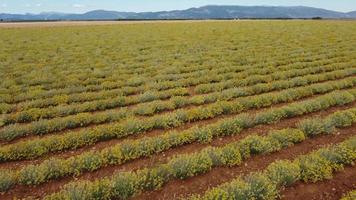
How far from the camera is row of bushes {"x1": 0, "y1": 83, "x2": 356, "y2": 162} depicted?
837cm

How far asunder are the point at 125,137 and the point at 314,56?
17.0m

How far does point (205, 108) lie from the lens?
1116 cm

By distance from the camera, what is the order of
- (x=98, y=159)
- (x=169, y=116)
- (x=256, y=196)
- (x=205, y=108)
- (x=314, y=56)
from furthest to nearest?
1. (x=314, y=56)
2. (x=205, y=108)
3. (x=169, y=116)
4. (x=98, y=159)
5. (x=256, y=196)

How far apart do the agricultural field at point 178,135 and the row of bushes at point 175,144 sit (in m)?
0.03

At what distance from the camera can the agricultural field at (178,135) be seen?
22.1 feet

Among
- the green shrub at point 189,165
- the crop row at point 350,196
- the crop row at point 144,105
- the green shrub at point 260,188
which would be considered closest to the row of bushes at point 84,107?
the crop row at point 144,105

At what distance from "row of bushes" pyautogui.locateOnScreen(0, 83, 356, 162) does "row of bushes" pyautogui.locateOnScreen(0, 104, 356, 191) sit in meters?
0.97

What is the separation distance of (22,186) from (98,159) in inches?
67.8

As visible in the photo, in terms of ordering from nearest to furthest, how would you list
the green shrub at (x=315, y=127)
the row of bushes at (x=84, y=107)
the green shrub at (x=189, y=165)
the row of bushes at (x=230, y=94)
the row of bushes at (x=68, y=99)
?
the green shrub at (x=189, y=165) < the green shrub at (x=315, y=127) < the row of bushes at (x=84, y=107) < the row of bushes at (x=230, y=94) < the row of bushes at (x=68, y=99)

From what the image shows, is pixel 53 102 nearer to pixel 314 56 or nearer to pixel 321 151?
pixel 321 151

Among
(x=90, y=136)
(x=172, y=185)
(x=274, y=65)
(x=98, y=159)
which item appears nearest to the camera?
(x=172, y=185)

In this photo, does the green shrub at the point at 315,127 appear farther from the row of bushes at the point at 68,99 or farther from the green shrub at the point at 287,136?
the row of bushes at the point at 68,99

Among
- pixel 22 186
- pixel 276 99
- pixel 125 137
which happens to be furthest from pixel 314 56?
pixel 22 186

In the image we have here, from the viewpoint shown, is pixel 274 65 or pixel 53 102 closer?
pixel 53 102
